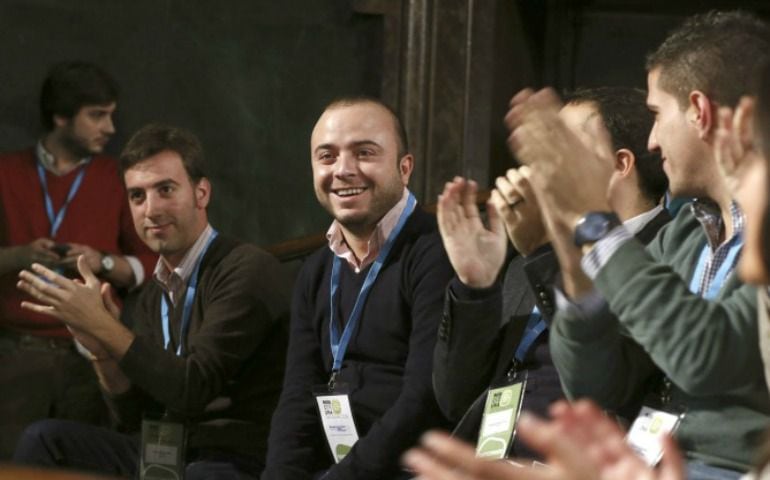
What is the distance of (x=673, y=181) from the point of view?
298cm

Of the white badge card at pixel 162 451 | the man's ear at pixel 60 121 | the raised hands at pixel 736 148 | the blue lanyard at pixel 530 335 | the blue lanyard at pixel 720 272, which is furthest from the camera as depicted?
the man's ear at pixel 60 121

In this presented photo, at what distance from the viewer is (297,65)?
6.32m

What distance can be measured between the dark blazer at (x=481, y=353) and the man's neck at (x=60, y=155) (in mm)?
2583

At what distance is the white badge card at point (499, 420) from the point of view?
11.0 feet

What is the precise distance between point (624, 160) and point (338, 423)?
919 millimetres

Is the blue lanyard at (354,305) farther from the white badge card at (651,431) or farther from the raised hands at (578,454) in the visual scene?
the raised hands at (578,454)

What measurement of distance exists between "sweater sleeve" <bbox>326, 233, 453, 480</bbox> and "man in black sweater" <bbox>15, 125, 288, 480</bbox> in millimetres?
610

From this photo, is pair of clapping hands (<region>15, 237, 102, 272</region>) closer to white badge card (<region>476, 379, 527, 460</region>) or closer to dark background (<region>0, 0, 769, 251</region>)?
dark background (<region>0, 0, 769, 251</region>)

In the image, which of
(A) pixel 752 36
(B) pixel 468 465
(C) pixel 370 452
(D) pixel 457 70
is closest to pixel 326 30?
(D) pixel 457 70

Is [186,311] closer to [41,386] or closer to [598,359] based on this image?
[41,386]

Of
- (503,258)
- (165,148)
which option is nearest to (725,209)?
(503,258)

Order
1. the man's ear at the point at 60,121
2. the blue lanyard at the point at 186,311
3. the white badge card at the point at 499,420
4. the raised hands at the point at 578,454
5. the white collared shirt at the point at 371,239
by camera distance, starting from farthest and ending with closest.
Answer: the man's ear at the point at 60,121 < the blue lanyard at the point at 186,311 < the white collared shirt at the point at 371,239 < the white badge card at the point at 499,420 < the raised hands at the point at 578,454

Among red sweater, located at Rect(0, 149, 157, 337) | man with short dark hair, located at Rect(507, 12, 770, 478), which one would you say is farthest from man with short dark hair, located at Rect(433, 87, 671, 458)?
red sweater, located at Rect(0, 149, 157, 337)

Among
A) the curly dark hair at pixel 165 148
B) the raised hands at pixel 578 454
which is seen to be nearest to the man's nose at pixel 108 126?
the curly dark hair at pixel 165 148
